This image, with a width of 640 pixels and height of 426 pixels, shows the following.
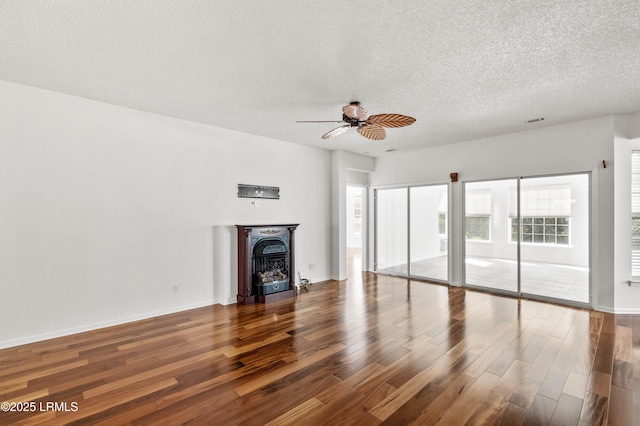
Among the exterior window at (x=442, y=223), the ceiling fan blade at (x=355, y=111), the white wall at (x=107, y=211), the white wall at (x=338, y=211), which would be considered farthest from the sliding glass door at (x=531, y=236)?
the white wall at (x=107, y=211)

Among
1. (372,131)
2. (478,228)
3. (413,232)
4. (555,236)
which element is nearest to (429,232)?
(413,232)

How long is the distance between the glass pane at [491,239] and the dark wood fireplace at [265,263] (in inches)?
134

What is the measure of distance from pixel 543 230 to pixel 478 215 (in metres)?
1.03

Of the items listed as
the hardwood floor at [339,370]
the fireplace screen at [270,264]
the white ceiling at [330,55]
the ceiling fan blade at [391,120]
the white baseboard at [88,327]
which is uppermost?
the white ceiling at [330,55]

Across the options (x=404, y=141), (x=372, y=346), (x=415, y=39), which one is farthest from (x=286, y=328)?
(x=404, y=141)

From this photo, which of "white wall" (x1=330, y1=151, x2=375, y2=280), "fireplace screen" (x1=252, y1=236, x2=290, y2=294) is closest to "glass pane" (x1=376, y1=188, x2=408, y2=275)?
"white wall" (x1=330, y1=151, x2=375, y2=280)

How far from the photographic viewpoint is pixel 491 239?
18.4 ft

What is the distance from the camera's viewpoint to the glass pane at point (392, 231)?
6855mm

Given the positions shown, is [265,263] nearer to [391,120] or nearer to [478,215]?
[391,120]

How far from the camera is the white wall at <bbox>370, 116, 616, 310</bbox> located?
4.36 meters

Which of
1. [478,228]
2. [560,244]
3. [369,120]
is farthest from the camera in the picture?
[478,228]

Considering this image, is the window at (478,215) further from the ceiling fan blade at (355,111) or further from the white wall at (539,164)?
the ceiling fan blade at (355,111)

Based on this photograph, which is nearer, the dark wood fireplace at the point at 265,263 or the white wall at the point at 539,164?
the white wall at the point at 539,164

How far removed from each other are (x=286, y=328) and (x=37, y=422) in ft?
7.42
